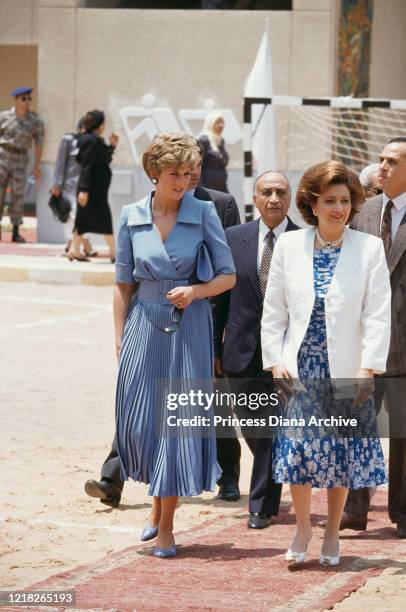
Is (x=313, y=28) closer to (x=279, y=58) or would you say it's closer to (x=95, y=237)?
(x=279, y=58)

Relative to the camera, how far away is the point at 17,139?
21.5 metres

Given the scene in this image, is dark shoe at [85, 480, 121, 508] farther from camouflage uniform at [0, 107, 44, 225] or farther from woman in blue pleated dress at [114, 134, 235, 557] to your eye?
camouflage uniform at [0, 107, 44, 225]

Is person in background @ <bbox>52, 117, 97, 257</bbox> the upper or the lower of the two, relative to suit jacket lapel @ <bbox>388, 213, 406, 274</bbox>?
upper

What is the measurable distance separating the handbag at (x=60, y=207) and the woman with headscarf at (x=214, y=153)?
199cm

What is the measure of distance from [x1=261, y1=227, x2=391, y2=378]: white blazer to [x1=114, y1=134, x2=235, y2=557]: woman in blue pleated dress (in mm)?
409

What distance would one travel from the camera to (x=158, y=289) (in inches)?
273

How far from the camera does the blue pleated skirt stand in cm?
682

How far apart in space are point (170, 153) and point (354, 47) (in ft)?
50.0

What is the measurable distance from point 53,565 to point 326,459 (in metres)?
1.27

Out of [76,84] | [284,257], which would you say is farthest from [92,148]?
[284,257]

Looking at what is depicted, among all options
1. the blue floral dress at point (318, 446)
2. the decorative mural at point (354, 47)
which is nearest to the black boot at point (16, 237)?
the decorative mural at point (354, 47)

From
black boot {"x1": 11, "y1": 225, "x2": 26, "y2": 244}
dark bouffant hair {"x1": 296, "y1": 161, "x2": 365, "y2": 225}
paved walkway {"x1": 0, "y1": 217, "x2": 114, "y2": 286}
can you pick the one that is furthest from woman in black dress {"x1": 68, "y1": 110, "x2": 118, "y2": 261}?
dark bouffant hair {"x1": 296, "y1": 161, "x2": 365, "y2": 225}

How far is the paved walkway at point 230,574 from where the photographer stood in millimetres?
5902

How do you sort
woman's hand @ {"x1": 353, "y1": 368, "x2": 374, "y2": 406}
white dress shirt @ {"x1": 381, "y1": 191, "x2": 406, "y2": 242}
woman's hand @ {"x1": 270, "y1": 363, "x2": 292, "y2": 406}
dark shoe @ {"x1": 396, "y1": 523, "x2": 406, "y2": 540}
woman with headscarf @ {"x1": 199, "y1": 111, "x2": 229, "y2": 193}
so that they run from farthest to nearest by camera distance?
woman with headscarf @ {"x1": 199, "y1": 111, "x2": 229, "y2": 193}
white dress shirt @ {"x1": 381, "y1": 191, "x2": 406, "y2": 242}
dark shoe @ {"x1": 396, "y1": 523, "x2": 406, "y2": 540}
woman's hand @ {"x1": 270, "y1": 363, "x2": 292, "y2": 406}
woman's hand @ {"x1": 353, "y1": 368, "x2": 374, "y2": 406}
